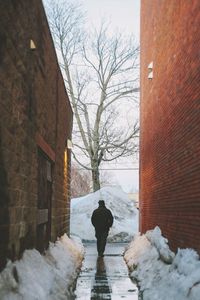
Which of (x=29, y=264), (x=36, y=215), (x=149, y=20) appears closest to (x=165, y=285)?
(x=29, y=264)

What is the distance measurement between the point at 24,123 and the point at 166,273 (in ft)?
11.2

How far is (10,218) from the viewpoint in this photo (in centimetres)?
605

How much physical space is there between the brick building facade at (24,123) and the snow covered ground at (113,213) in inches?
434

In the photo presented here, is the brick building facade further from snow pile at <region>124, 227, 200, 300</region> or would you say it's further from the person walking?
the person walking

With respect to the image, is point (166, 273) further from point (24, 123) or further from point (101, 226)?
point (101, 226)

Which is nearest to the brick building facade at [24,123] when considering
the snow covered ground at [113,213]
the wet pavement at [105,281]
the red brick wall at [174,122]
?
the wet pavement at [105,281]

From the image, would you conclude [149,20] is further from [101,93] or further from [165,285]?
[101,93]

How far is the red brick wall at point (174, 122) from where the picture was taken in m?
7.53

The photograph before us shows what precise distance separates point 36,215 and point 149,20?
28.1 ft

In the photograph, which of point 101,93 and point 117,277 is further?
point 101,93

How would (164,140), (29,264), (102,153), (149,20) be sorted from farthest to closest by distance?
(102,153)
(149,20)
(164,140)
(29,264)

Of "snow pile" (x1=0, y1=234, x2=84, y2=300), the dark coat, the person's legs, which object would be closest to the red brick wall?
the dark coat

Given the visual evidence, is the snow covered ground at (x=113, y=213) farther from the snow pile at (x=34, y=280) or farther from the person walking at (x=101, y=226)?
the snow pile at (x=34, y=280)

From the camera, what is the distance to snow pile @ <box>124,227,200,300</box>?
607 cm
